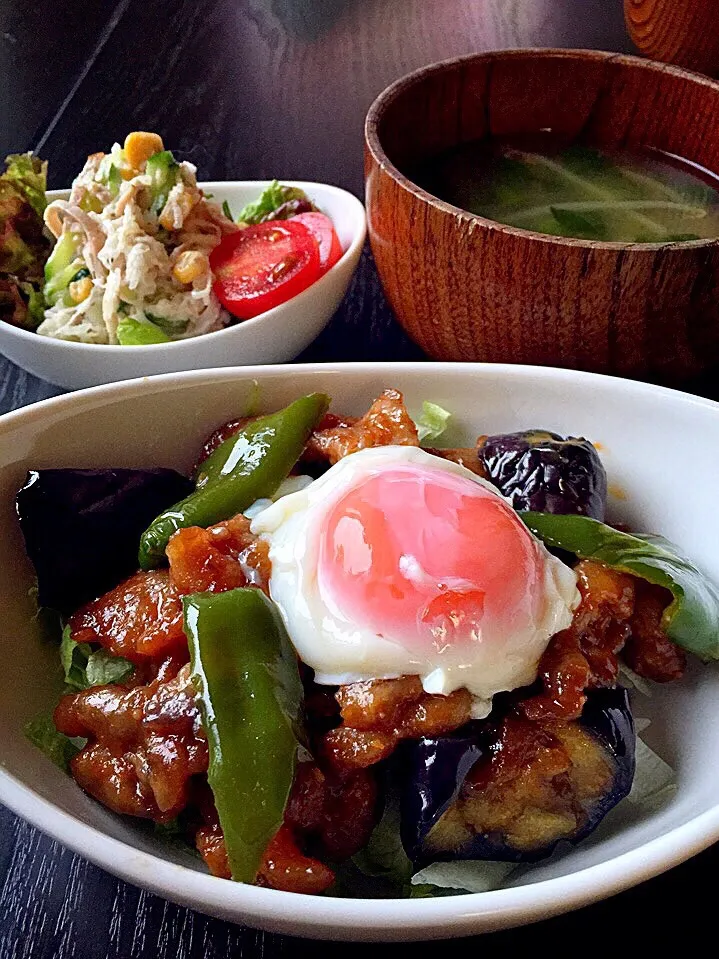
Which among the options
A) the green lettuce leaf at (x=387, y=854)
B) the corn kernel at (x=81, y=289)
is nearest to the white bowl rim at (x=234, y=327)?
the corn kernel at (x=81, y=289)

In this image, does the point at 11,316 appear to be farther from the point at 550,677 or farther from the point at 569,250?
the point at 550,677

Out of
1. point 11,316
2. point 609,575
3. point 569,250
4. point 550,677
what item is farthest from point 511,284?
point 11,316

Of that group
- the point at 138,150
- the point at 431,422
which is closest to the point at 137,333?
the point at 138,150

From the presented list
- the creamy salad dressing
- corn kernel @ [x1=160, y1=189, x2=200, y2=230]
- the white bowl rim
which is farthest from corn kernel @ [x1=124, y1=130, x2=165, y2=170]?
the white bowl rim

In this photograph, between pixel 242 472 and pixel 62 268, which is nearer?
pixel 242 472

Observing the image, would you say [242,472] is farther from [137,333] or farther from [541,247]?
[137,333]
